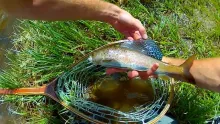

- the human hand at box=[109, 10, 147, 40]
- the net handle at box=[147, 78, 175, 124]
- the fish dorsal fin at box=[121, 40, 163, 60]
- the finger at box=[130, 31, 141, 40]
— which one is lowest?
the net handle at box=[147, 78, 175, 124]

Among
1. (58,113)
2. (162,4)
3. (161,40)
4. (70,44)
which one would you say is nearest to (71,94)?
(58,113)

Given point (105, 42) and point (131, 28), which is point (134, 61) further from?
point (105, 42)

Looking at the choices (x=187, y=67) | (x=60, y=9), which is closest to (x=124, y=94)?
(x=187, y=67)

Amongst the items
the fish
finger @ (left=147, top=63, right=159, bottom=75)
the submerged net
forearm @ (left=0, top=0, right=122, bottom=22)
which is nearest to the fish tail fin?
A: the fish

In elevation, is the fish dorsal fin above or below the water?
above

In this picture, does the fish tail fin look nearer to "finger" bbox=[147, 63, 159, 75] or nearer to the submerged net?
"finger" bbox=[147, 63, 159, 75]

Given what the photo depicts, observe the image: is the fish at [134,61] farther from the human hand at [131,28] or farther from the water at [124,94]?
the water at [124,94]

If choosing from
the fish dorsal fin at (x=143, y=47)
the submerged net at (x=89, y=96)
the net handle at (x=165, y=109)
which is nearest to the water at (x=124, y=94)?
the submerged net at (x=89, y=96)
